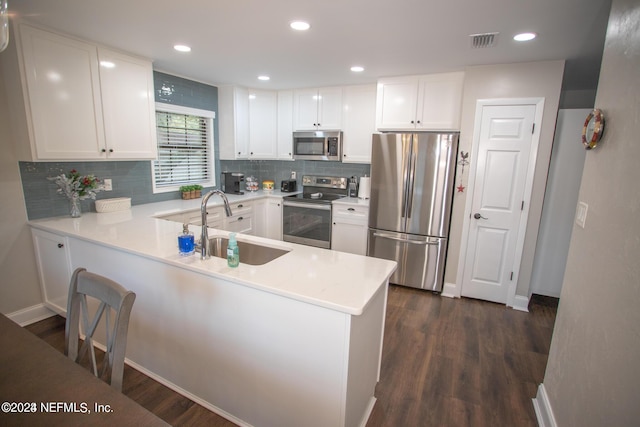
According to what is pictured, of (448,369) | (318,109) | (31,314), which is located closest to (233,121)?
(318,109)

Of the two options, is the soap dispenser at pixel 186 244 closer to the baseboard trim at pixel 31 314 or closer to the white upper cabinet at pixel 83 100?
the white upper cabinet at pixel 83 100

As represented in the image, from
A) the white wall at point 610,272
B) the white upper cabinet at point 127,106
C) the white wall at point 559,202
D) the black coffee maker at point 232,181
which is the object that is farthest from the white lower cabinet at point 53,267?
the white wall at point 559,202

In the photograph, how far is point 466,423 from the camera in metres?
1.76

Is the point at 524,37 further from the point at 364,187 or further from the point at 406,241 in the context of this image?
the point at 364,187

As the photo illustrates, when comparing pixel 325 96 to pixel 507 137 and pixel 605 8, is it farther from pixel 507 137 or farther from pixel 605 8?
pixel 605 8

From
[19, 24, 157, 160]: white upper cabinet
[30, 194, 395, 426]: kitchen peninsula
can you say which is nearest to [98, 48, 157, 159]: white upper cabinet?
[19, 24, 157, 160]: white upper cabinet

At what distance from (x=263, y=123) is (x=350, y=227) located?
2.00 m

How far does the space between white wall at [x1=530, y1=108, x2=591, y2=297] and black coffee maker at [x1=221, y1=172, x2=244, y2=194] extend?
3.74m

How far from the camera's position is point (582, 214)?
1.58 metres

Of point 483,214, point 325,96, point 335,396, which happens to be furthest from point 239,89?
point 335,396

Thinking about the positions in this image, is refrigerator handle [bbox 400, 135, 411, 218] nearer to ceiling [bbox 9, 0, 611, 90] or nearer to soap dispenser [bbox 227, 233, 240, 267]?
ceiling [bbox 9, 0, 611, 90]

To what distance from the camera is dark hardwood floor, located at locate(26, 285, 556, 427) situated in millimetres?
1796

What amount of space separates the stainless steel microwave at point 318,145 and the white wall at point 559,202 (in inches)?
95.6

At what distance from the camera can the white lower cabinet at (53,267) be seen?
240 cm
